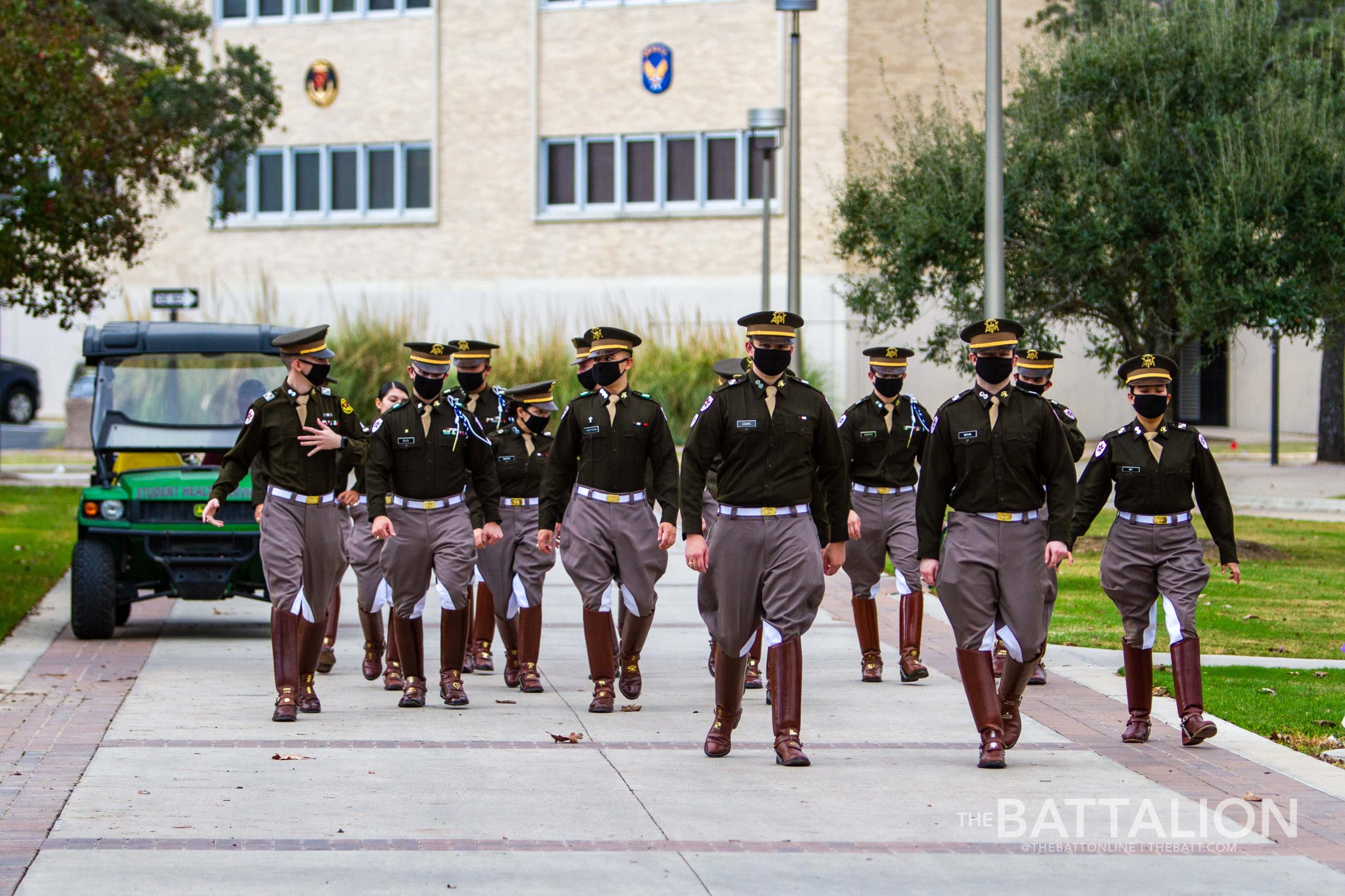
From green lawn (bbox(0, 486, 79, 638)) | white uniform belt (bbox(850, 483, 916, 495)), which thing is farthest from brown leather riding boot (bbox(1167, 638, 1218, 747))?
green lawn (bbox(0, 486, 79, 638))

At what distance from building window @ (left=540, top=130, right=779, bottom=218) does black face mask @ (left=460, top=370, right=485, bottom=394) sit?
28680 millimetres

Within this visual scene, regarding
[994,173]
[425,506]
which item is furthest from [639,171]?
[425,506]

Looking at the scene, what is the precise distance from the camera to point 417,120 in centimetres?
4106

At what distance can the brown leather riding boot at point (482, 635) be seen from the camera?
1156 cm

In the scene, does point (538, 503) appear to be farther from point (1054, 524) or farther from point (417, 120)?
point (417, 120)

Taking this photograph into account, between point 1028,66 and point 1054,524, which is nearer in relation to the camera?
point 1054,524

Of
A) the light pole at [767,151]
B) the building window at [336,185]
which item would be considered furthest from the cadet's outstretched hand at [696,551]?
the building window at [336,185]

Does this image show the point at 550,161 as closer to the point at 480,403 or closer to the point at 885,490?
the point at 480,403

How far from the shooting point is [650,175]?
39938mm

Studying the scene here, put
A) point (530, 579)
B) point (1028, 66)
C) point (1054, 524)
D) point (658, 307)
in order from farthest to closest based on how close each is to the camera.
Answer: point (658, 307) < point (1028, 66) < point (530, 579) < point (1054, 524)

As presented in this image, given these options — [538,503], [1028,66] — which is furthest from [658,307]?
[538,503]

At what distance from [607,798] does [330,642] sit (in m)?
4.90

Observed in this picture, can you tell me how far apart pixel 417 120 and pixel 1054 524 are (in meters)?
34.5

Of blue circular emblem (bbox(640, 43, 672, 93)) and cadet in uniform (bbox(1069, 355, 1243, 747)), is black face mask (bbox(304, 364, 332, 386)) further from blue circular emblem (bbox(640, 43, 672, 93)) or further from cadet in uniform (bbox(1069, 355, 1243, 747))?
blue circular emblem (bbox(640, 43, 672, 93))
